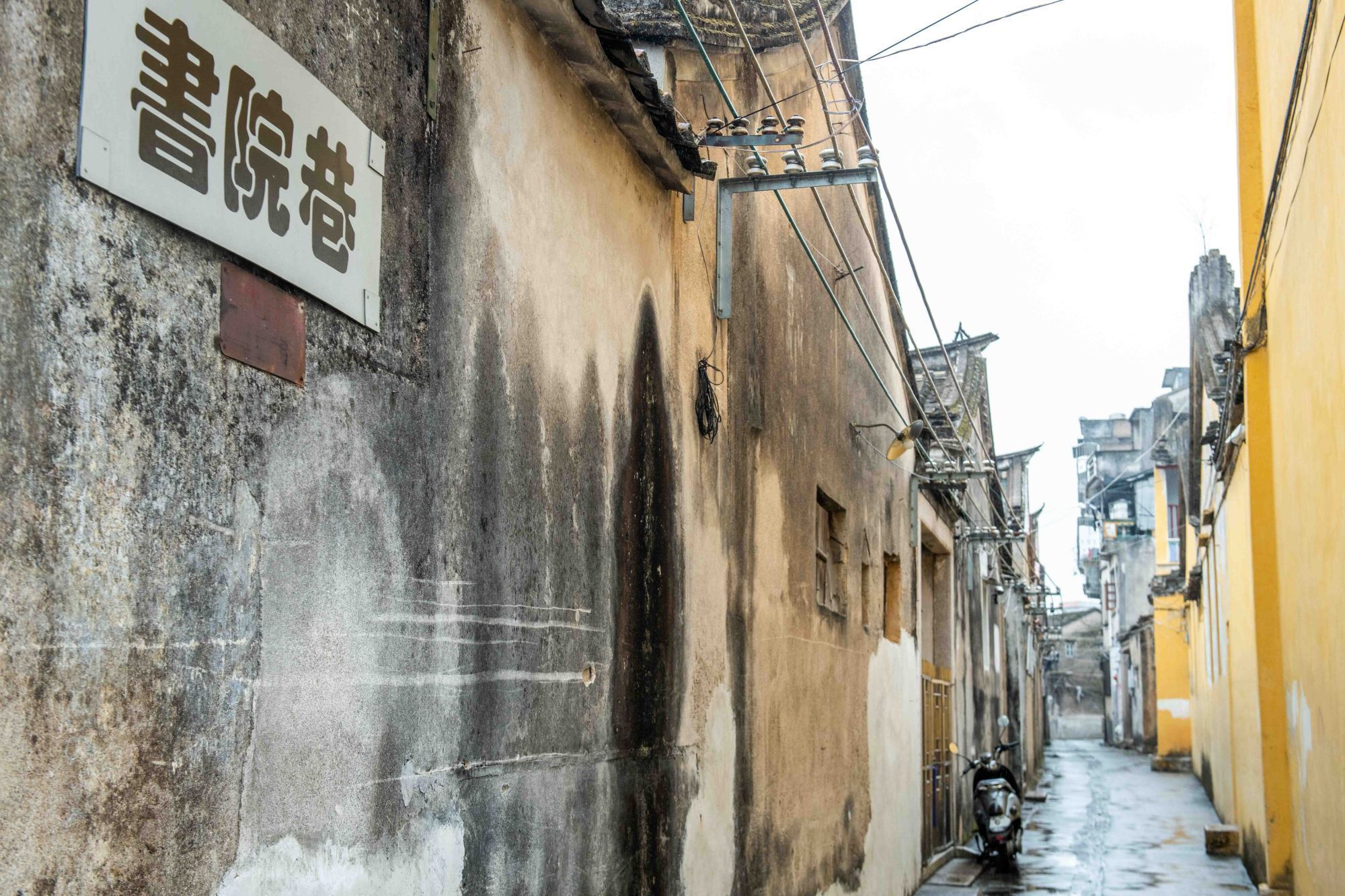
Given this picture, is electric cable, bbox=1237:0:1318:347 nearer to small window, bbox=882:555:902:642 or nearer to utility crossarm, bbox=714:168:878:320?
utility crossarm, bbox=714:168:878:320

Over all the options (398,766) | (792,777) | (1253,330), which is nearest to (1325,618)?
(792,777)

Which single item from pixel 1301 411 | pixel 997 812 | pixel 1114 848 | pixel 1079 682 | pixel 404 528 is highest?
pixel 1301 411

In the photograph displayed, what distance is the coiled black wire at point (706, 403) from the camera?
579cm

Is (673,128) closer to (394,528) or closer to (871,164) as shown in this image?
(871,164)

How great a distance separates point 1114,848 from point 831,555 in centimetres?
887

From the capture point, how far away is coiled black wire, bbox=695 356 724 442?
19.0ft

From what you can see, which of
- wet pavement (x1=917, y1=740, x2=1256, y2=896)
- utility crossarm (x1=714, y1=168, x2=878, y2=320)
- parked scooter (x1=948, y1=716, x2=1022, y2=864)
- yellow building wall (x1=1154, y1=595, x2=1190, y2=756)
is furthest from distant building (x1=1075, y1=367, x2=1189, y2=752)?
utility crossarm (x1=714, y1=168, x2=878, y2=320)

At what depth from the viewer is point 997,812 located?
14.3 metres

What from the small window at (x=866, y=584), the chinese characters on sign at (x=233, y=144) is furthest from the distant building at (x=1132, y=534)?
the chinese characters on sign at (x=233, y=144)

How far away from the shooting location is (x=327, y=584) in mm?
2832

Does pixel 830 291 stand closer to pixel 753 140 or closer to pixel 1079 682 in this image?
pixel 753 140

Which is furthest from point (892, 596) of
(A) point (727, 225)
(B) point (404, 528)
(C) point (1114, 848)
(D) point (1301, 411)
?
(B) point (404, 528)

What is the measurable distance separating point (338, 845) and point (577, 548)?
167 centimetres

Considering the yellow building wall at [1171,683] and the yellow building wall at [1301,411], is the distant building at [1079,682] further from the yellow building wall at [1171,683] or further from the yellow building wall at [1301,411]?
the yellow building wall at [1301,411]
